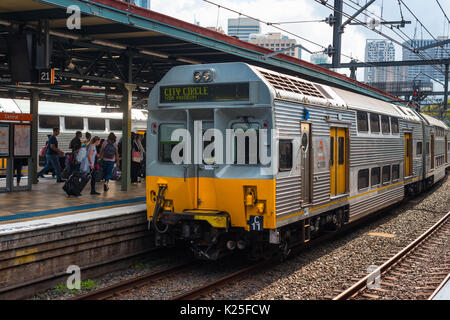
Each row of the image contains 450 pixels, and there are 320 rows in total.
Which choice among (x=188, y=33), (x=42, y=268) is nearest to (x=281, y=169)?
(x=42, y=268)

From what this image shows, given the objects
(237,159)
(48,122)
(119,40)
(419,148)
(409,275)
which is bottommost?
(409,275)

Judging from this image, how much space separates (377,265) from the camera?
968cm

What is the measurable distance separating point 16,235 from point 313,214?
5.22m

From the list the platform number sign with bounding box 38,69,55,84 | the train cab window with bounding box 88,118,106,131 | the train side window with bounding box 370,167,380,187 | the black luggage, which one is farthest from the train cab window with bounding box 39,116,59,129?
the train side window with bounding box 370,167,380,187

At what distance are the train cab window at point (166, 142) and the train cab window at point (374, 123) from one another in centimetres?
578

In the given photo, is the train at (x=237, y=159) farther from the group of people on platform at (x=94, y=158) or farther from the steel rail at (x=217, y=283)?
the group of people on platform at (x=94, y=158)

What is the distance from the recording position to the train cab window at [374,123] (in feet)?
42.2

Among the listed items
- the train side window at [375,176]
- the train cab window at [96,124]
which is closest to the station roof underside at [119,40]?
the train side window at [375,176]

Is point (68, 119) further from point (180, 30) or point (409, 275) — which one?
point (409, 275)

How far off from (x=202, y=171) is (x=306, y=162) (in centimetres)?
196

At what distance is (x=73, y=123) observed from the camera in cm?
2342

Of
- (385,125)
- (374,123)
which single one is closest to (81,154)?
(374,123)

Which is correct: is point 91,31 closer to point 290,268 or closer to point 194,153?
point 194,153

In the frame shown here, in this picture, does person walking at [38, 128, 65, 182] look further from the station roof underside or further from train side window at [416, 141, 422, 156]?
train side window at [416, 141, 422, 156]
